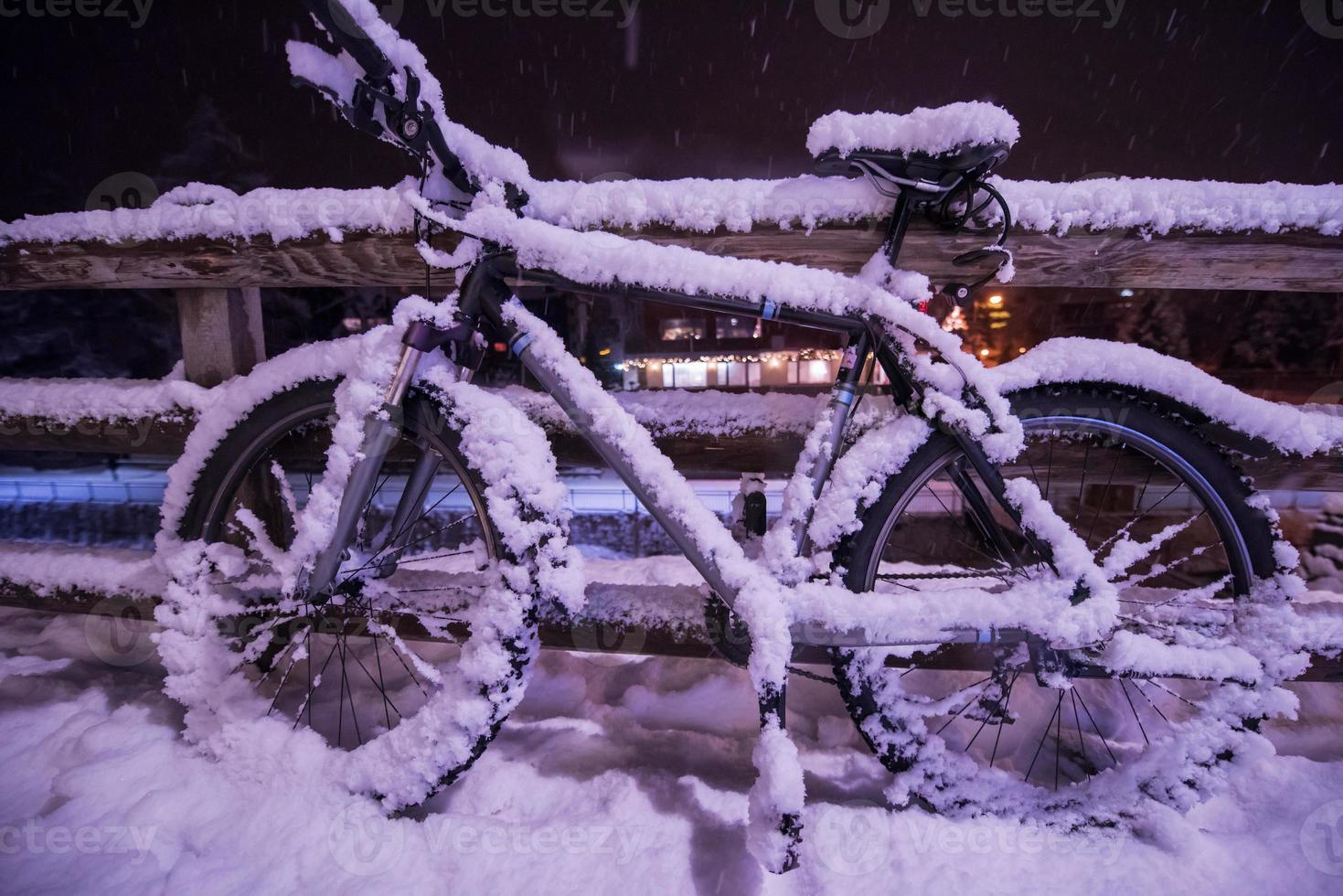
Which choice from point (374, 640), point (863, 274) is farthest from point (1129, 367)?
point (374, 640)

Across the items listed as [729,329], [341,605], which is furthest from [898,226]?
[729,329]

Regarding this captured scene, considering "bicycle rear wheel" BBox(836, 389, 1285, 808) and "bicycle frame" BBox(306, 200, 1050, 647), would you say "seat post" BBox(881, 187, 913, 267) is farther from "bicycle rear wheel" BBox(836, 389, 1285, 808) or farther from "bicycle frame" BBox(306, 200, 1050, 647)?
"bicycle rear wheel" BBox(836, 389, 1285, 808)

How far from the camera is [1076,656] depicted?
1333 millimetres

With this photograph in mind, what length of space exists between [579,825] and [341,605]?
913 mm

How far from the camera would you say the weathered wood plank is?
5.09ft

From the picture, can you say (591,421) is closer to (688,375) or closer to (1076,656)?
(1076,656)

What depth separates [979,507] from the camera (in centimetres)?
146

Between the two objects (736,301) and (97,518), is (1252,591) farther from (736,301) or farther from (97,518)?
(97,518)

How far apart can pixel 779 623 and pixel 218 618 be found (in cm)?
170

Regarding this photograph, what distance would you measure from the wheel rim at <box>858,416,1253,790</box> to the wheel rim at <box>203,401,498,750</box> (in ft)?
4.40

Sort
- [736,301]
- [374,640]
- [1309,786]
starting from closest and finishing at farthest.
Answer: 1. [736,301]
2. [1309,786]
3. [374,640]

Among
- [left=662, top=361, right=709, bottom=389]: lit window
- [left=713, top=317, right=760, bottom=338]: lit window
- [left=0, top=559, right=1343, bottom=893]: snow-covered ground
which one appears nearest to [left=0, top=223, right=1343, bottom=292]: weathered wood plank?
[left=0, top=559, right=1343, bottom=893]: snow-covered ground

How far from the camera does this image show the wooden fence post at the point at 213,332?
189 cm

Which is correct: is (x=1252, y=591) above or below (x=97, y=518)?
above
